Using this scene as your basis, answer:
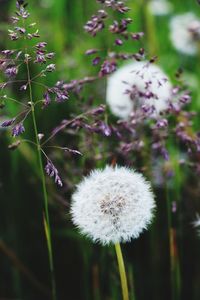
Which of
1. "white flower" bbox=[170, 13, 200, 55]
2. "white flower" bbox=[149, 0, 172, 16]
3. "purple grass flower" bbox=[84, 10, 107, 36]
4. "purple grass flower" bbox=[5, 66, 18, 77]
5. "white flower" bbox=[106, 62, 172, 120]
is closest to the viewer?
"purple grass flower" bbox=[5, 66, 18, 77]

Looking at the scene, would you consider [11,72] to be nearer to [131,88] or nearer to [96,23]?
[96,23]

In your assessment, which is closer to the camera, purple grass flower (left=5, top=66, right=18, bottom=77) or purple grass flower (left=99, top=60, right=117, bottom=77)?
purple grass flower (left=5, top=66, right=18, bottom=77)

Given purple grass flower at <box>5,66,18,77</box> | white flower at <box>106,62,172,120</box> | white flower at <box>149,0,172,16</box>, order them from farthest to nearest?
white flower at <box>149,0,172,16</box>, white flower at <box>106,62,172,120</box>, purple grass flower at <box>5,66,18,77</box>

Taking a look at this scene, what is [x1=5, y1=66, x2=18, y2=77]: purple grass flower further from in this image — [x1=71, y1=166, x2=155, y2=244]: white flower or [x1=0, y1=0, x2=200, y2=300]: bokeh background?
[x1=0, y1=0, x2=200, y2=300]: bokeh background

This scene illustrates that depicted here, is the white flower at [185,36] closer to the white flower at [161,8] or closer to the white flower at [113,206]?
the white flower at [161,8]

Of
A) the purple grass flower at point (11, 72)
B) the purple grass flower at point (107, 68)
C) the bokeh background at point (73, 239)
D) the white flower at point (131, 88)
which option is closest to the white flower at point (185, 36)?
the bokeh background at point (73, 239)

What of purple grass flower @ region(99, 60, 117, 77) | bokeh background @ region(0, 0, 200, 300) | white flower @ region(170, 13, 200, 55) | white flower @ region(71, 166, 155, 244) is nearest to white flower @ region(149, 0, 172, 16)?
white flower @ region(170, 13, 200, 55)
